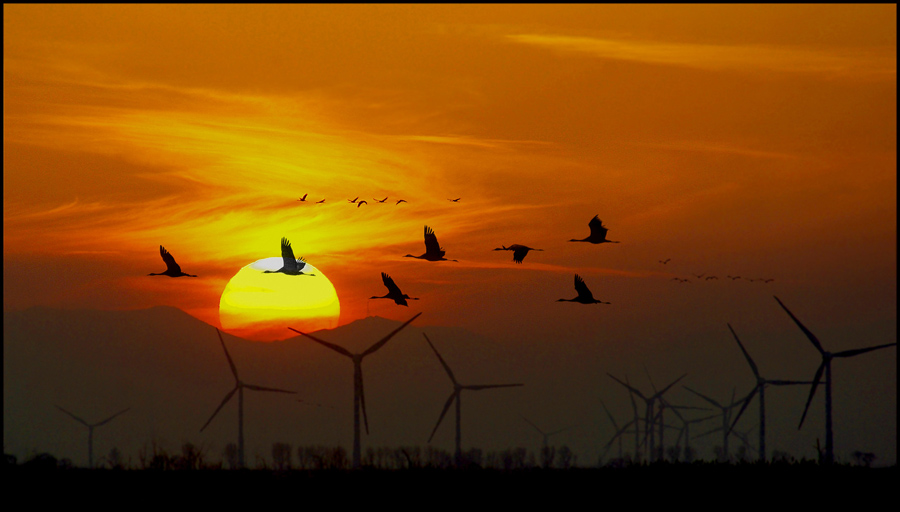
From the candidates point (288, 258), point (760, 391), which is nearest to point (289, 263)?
point (288, 258)

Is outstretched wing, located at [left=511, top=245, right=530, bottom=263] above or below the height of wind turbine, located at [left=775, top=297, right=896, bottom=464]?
above

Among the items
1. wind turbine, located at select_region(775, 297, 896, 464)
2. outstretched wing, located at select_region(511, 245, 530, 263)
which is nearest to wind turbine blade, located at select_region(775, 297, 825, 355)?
wind turbine, located at select_region(775, 297, 896, 464)

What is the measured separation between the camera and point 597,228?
59.1m

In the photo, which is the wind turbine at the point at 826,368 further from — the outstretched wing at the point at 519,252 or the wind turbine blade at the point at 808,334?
the outstretched wing at the point at 519,252

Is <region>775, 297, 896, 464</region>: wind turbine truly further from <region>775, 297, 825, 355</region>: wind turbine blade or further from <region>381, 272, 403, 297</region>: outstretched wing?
<region>381, 272, 403, 297</region>: outstretched wing

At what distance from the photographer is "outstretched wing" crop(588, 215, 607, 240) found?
58562 mm

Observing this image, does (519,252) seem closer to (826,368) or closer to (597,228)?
(597,228)

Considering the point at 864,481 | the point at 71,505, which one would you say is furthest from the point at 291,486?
the point at 864,481

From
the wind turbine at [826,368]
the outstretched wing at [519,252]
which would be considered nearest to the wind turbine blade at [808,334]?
the wind turbine at [826,368]

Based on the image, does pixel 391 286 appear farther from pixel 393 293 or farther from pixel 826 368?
pixel 826 368

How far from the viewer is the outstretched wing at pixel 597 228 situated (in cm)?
5856

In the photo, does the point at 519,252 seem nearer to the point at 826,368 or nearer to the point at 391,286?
the point at 391,286

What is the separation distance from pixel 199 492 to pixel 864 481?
23.7 metres

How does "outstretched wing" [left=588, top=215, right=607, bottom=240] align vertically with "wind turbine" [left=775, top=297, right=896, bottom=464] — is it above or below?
above
